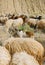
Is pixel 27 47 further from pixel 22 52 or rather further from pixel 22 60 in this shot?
pixel 22 60

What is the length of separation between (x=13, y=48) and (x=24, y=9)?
1384cm

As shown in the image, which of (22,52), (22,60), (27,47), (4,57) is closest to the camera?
(22,60)

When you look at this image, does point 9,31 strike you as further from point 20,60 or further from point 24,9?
point 24,9

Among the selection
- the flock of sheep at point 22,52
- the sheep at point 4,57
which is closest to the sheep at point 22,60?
the flock of sheep at point 22,52

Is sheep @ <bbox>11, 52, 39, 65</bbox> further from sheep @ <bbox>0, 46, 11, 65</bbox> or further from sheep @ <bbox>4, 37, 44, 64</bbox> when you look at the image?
sheep @ <bbox>4, 37, 44, 64</bbox>

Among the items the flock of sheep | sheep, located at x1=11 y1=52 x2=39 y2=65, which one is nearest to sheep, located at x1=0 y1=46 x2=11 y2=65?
the flock of sheep

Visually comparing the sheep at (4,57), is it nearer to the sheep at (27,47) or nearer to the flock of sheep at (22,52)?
the flock of sheep at (22,52)

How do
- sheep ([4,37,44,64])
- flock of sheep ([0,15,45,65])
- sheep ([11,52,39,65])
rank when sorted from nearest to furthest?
sheep ([11,52,39,65]), flock of sheep ([0,15,45,65]), sheep ([4,37,44,64])

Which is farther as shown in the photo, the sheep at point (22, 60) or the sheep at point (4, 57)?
the sheep at point (4, 57)

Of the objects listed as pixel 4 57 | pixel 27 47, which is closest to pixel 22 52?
pixel 27 47

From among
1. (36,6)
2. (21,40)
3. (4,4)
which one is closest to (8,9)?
(4,4)

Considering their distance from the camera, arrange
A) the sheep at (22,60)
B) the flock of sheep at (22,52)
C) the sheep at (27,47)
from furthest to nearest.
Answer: the sheep at (27,47) → the flock of sheep at (22,52) → the sheep at (22,60)

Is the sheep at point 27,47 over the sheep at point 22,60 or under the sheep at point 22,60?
under

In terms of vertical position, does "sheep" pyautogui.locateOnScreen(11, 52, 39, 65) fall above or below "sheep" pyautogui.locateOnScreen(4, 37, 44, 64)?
above
